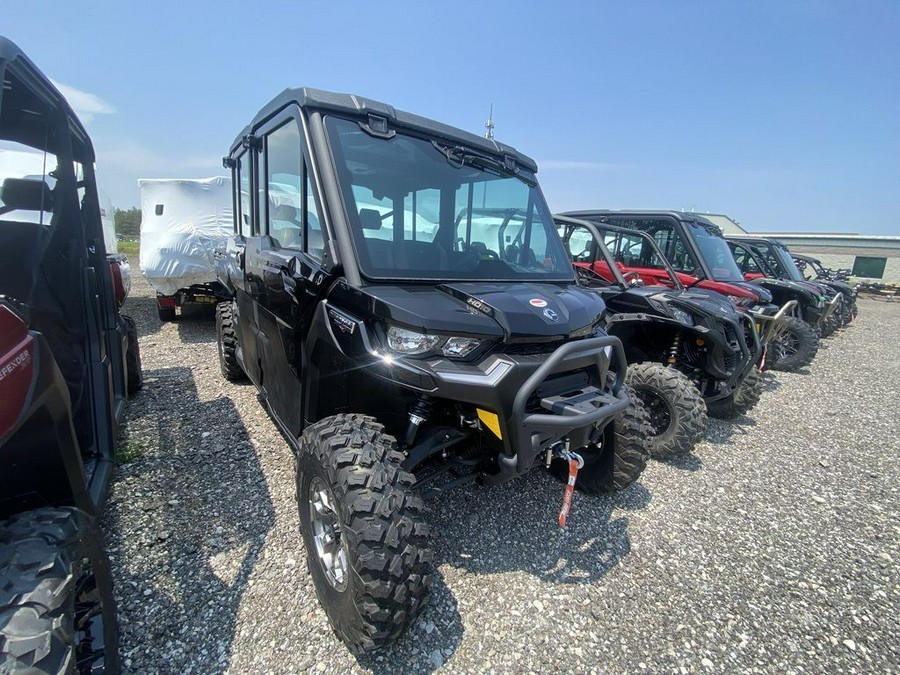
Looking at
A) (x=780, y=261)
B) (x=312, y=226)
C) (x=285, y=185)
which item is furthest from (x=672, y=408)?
(x=780, y=261)

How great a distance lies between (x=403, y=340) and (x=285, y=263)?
1.02 meters

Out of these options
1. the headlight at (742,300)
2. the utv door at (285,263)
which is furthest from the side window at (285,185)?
the headlight at (742,300)

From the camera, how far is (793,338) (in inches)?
305

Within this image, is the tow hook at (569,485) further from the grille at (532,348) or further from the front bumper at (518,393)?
the grille at (532,348)

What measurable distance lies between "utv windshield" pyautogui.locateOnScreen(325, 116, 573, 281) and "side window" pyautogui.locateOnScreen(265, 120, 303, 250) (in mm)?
351

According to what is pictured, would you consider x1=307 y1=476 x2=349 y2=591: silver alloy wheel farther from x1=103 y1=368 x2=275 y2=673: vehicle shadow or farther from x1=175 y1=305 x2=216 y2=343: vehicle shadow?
x1=175 y1=305 x2=216 y2=343: vehicle shadow

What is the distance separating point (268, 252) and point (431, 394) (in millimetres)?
1679

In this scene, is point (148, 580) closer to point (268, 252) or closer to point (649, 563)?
point (268, 252)

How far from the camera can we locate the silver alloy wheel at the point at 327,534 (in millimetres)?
2055

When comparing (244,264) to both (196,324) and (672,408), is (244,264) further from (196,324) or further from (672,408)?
(196,324)

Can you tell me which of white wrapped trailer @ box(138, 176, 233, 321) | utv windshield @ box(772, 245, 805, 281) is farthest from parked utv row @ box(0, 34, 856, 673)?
utv windshield @ box(772, 245, 805, 281)

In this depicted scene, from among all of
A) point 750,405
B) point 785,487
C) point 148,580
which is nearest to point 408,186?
point 148,580

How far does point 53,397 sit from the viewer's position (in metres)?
1.43

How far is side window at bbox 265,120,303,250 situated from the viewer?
8.45 feet
